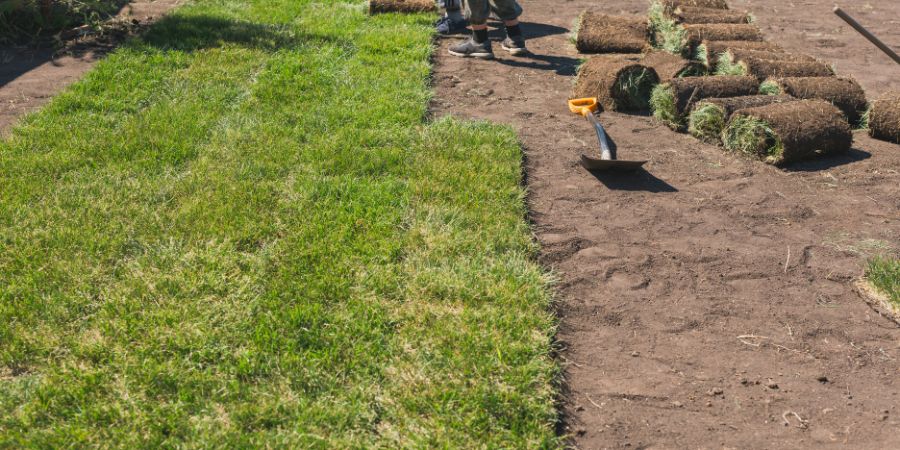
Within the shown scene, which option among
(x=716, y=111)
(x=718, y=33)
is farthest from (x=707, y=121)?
(x=718, y=33)

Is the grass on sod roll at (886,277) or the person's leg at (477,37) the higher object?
the person's leg at (477,37)

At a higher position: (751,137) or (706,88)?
(706,88)

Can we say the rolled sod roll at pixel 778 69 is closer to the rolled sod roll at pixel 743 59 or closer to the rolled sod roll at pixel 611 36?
the rolled sod roll at pixel 743 59

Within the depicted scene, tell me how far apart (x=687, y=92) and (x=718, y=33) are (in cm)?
171

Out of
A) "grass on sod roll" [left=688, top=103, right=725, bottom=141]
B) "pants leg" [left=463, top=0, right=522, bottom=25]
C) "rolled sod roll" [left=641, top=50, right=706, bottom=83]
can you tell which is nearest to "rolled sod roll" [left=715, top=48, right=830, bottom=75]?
"rolled sod roll" [left=641, top=50, right=706, bottom=83]

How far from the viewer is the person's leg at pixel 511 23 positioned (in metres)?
8.02

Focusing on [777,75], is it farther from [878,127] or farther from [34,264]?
[34,264]

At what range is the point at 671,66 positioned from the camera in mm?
6957

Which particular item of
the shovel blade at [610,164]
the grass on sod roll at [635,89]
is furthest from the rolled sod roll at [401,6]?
the shovel blade at [610,164]

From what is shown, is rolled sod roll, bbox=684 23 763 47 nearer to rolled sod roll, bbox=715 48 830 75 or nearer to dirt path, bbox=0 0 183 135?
rolled sod roll, bbox=715 48 830 75

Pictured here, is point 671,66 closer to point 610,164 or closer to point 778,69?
point 778,69

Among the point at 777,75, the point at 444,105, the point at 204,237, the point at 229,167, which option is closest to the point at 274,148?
the point at 229,167

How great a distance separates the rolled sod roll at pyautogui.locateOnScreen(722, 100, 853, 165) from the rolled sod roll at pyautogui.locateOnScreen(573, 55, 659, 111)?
94cm

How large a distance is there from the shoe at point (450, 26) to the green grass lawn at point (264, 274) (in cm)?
235
